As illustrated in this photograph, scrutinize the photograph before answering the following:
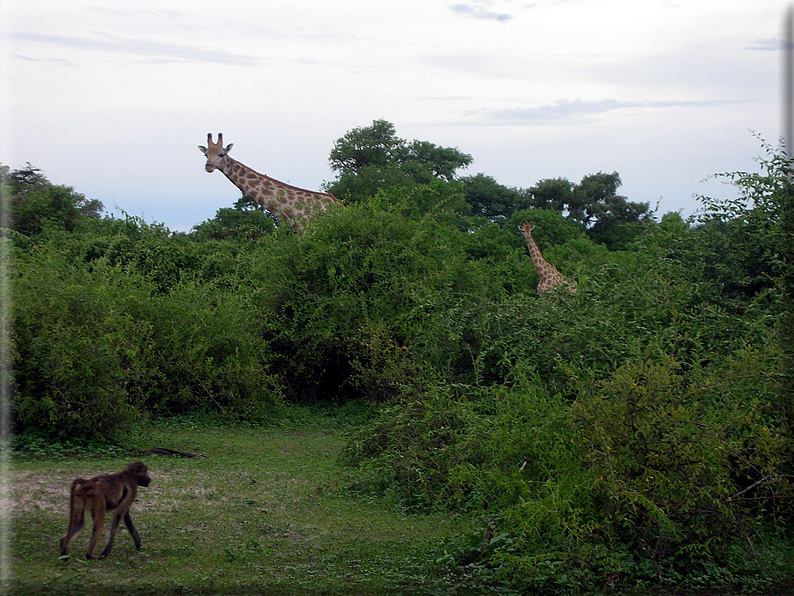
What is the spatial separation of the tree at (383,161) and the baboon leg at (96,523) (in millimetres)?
21556

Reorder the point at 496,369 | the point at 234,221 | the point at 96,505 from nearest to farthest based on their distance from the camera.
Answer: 1. the point at 96,505
2. the point at 496,369
3. the point at 234,221

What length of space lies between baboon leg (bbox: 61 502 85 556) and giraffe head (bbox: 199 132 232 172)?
1309 cm

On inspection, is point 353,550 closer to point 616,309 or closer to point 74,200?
point 616,309

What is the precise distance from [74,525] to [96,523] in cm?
13

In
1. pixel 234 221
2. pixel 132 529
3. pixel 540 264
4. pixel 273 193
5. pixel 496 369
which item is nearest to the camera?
pixel 132 529

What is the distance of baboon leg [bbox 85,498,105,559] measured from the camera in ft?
15.1

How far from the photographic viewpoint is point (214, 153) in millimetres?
17016

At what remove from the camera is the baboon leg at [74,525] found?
4605 millimetres

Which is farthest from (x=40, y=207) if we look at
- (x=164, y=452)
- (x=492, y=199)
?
(x=492, y=199)

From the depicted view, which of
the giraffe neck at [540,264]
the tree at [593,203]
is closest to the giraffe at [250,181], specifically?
the giraffe neck at [540,264]

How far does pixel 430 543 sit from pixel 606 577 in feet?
3.79

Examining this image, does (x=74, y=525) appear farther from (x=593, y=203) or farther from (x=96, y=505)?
(x=593, y=203)

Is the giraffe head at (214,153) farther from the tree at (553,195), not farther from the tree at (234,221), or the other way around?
the tree at (553,195)

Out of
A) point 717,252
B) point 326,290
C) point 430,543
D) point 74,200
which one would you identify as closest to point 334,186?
point 74,200
